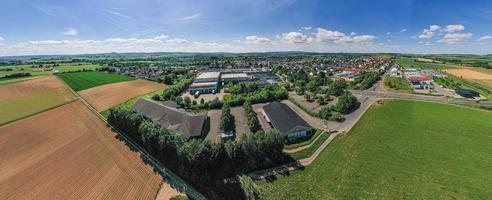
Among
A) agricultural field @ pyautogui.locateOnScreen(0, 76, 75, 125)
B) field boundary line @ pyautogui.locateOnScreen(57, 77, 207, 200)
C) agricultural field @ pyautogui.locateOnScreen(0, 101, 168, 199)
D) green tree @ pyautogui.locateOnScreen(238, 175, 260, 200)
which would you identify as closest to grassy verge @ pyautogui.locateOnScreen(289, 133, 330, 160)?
green tree @ pyautogui.locateOnScreen(238, 175, 260, 200)

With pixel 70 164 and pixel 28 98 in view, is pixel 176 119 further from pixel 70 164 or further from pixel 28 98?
pixel 28 98

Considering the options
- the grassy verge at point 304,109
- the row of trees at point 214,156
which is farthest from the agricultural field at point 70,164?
the grassy verge at point 304,109

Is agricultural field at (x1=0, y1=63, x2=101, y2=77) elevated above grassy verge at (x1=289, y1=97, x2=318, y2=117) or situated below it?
above

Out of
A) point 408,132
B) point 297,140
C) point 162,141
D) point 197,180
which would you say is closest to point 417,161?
point 408,132

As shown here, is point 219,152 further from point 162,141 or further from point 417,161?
point 417,161

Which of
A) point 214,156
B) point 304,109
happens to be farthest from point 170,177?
point 304,109

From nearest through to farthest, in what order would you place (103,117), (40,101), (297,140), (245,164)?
(245,164), (297,140), (103,117), (40,101)

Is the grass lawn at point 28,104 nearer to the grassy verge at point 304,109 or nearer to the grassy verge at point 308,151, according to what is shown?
the grassy verge at point 308,151

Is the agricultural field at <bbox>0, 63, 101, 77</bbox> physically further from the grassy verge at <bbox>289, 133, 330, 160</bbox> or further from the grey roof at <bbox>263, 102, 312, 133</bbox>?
the grassy verge at <bbox>289, 133, 330, 160</bbox>
